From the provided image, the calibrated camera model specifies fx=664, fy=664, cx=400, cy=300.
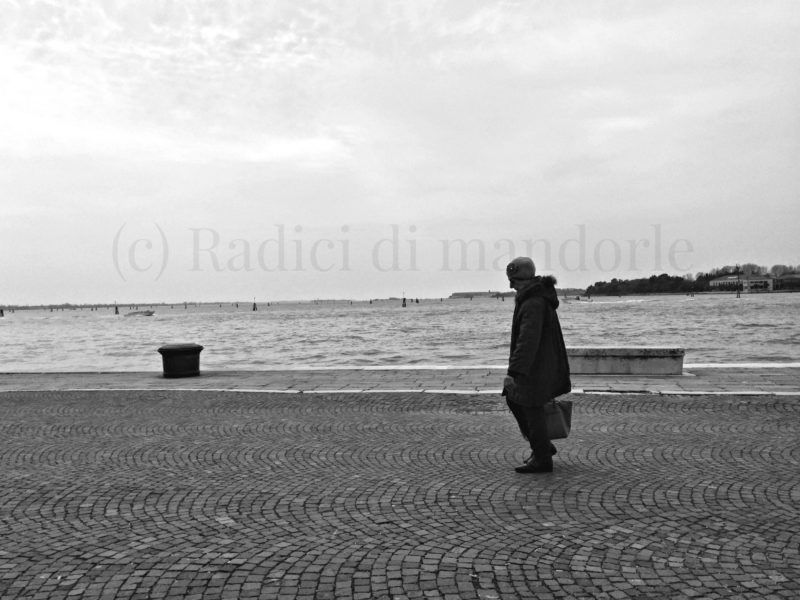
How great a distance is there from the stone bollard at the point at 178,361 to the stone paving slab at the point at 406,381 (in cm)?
26

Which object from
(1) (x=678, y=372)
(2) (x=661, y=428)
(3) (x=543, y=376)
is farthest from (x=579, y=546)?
(1) (x=678, y=372)

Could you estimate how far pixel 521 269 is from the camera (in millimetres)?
5836

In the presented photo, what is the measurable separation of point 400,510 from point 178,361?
424 inches

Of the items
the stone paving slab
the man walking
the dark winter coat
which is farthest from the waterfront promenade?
Answer: the stone paving slab

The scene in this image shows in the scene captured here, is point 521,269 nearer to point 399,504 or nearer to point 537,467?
point 537,467

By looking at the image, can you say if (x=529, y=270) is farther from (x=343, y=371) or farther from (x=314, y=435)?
(x=343, y=371)

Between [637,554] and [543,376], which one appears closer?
[637,554]

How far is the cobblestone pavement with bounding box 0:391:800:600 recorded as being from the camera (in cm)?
366

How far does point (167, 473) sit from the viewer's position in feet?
19.9

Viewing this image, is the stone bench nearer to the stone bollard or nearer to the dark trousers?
the dark trousers

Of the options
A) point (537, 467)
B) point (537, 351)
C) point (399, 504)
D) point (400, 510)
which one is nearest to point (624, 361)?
point (537, 467)

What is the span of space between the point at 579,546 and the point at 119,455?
4876mm

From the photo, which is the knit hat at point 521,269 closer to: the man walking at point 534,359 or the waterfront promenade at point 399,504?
the man walking at point 534,359

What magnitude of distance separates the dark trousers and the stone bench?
23.8 feet
